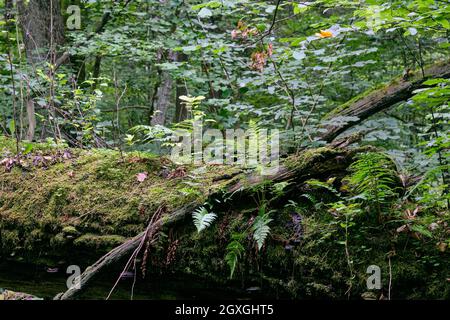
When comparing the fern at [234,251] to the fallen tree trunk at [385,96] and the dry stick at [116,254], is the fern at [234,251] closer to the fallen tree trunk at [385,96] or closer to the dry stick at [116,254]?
the dry stick at [116,254]

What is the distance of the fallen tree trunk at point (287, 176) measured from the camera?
110 inches

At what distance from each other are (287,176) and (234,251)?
0.74 m

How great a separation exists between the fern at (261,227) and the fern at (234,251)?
4.7 inches

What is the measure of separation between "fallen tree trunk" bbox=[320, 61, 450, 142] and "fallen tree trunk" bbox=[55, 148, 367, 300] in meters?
2.25

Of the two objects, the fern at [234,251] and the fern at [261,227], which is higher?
the fern at [261,227]

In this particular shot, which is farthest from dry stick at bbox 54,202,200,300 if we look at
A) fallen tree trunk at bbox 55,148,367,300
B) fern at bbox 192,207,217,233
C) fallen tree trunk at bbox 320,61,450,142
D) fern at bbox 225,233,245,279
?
fallen tree trunk at bbox 320,61,450,142

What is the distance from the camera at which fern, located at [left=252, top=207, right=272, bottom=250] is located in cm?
251

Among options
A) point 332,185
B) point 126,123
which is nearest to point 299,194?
point 332,185

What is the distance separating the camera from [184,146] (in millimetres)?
3861

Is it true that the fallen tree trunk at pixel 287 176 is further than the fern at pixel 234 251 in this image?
Yes

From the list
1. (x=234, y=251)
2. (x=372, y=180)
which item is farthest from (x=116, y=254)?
(x=372, y=180)

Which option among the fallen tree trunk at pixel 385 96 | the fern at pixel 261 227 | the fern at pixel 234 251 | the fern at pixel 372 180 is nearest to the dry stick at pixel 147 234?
the fern at pixel 234 251
